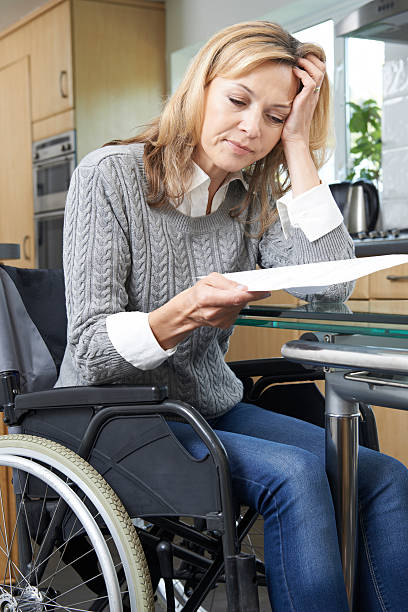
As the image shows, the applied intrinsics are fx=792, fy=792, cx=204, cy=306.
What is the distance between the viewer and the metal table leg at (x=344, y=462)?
1151mm

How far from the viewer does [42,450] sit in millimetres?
1145

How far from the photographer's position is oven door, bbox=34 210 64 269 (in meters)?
4.89

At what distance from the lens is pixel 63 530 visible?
1.18 m

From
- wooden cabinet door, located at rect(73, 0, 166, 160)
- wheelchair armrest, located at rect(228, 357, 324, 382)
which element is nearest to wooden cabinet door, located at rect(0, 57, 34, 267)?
wooden cabinet door, located at rect(73, 0, 166, 160)

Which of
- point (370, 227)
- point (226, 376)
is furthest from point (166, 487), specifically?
point (370, 227)

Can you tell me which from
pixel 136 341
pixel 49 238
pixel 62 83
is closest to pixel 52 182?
pixel 49 238

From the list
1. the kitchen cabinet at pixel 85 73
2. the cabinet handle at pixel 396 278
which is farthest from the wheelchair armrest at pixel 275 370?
the kitchen cabinet at pixel 85 73

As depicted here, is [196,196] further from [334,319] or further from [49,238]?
[49,238]

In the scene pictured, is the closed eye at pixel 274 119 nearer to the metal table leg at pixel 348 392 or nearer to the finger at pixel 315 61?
the finger at pixel 315 61

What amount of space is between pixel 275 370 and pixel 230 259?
264 millimetres

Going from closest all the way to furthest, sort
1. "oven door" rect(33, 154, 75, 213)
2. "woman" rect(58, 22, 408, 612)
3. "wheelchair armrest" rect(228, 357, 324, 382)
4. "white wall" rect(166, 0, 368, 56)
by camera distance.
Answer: "woman" rect(58, 22, 408, 612) < "wheelchair armrest" rect(228, 357, 324, 382) < "white wall" rect(166, 0, 368, 56) < "oven door" rect(33, 154, 75, 213)

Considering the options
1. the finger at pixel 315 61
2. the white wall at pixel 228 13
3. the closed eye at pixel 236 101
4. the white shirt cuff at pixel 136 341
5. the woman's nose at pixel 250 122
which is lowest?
the white shirt cuff at pixel 136 341

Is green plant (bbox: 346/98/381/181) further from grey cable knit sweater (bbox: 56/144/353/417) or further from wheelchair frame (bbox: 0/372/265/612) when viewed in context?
wheelchair frame (bbox: 0/372/265/612)

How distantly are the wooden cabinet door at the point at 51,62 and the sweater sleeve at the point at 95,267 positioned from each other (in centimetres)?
362
